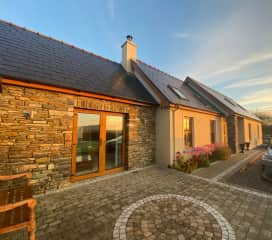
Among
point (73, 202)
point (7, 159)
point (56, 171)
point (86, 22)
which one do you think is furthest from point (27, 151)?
point (86, 22)

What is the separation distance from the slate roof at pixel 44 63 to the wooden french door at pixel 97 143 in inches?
39.1

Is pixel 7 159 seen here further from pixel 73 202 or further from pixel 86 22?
pixel 86 22

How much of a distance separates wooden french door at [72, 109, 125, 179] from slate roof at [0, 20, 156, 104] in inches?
39.1

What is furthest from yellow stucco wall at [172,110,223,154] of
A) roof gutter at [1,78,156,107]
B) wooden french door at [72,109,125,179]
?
wooden french door at [72,109,125,179]

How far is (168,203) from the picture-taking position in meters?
3.35

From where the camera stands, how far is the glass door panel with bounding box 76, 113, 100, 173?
4.75 m

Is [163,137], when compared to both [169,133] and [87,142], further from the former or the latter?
[87,142]

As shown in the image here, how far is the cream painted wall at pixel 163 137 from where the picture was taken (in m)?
6.63

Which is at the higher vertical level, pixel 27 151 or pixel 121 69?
pixel 121 69

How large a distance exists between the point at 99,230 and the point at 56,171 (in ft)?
8.10

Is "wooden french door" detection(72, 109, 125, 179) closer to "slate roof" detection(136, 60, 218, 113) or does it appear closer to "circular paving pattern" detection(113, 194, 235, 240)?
"circular paving pattern" detection(113, 194, 235, 240)

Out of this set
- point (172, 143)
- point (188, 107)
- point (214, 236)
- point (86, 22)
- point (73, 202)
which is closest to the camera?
point (214, 236)

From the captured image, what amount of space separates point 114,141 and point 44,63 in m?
3.92

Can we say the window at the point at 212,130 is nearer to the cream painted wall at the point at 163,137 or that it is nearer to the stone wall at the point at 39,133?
the cream painted wall at the point at 163,137
